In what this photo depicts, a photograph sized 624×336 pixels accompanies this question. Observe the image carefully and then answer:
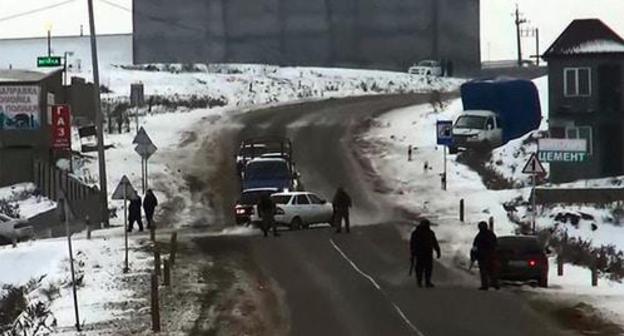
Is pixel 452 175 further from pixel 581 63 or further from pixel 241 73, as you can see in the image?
pixel 241 73

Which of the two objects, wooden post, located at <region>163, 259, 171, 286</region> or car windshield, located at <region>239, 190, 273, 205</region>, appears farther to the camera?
car windshield, located at <region>239, 190, 273, 205</region>

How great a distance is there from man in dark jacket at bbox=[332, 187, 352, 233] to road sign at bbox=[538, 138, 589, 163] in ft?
19.5

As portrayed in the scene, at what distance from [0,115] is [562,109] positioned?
988 inches

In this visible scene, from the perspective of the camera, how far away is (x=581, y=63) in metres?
55.2

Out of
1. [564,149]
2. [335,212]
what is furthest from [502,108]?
[564,149]

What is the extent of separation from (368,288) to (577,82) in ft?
104

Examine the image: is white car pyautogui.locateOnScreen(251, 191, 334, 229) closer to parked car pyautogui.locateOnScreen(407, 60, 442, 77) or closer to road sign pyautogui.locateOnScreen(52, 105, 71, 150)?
Result: road sign pyautogui.locateOnScreen(52, 105, 71, 150)

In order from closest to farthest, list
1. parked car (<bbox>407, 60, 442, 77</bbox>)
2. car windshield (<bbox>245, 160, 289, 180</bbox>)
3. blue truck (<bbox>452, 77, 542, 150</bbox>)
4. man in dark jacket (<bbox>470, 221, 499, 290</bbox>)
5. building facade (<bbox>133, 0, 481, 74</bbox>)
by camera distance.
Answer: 1. man in dark jacket (<bbox>470, 221, 499, 290</bbox>)
2. car windshield (<bbox>245, 160, 289, 180</bbox>)
3. blue truck (<bbox>452, 77, 542, 150</bbox>)
4. parked car (<bbox>407, 60, 442, 77</bbox>)
5. building facade (<bbox>133, 0, 481, 74</bbox>)

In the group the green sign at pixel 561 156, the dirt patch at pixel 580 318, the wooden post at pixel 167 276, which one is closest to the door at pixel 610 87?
the green sign at pixel 561 156

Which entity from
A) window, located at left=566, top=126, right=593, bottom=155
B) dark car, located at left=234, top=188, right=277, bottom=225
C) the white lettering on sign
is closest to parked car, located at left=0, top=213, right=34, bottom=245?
dark car, located at left=234, top=188, right=277, bottom=225

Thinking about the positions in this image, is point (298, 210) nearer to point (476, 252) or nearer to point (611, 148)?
point (476, 252)

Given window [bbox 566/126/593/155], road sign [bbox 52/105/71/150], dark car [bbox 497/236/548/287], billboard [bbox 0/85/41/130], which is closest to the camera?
dark car [bbox 497/236/548/287]

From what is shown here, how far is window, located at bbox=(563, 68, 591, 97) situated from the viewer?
181 ft

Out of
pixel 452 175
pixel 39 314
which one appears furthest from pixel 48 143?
pixel 39 314
